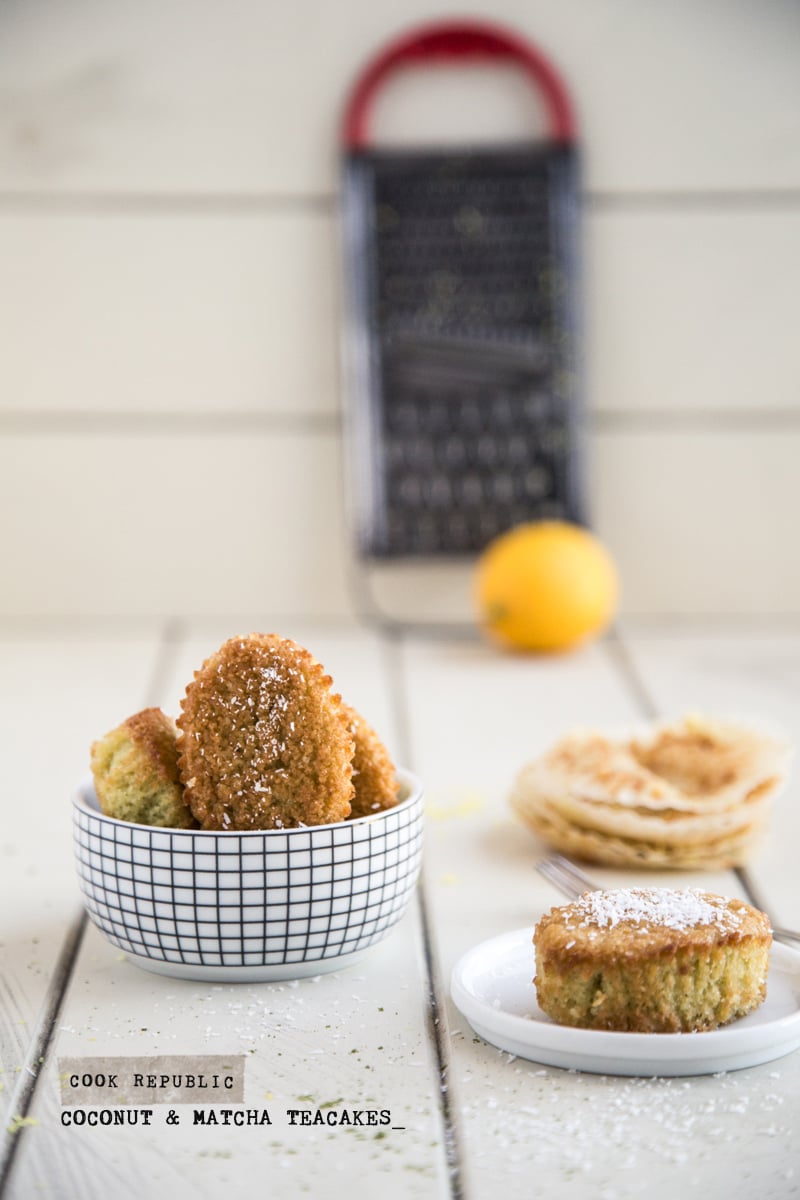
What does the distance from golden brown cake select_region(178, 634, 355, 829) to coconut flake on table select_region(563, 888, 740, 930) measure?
0.16 metres

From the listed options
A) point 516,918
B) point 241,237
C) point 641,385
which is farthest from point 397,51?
point 516,918

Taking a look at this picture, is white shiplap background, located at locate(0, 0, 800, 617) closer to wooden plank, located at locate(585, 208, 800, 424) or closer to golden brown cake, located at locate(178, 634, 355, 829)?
wooden plank, located at locate(585, 208, 800, 424)

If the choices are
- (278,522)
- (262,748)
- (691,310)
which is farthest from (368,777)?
(691,310)

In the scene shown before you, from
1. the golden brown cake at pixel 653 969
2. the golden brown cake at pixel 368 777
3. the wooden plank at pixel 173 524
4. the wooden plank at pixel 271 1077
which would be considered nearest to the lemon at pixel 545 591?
the wooden plank at pixel 173 524

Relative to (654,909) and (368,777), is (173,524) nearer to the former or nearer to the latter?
(368,777)

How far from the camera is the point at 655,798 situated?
3.58 feet

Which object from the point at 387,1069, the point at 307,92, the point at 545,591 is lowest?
the point at 387,1069

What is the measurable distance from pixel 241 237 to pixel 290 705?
1400mm

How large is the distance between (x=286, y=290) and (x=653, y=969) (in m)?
→ 1.54

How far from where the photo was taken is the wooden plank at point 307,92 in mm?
2062

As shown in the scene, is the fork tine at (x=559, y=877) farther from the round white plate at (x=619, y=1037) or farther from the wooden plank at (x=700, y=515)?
the wooden plank at (x=700, y=515)

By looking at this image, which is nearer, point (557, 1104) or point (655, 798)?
point (557, 1104)

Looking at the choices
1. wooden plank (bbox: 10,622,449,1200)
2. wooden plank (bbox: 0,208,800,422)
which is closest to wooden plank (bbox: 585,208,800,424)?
wooden plank (bbox: 0,208,800,422)

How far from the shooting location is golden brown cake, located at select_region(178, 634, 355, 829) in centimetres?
86
